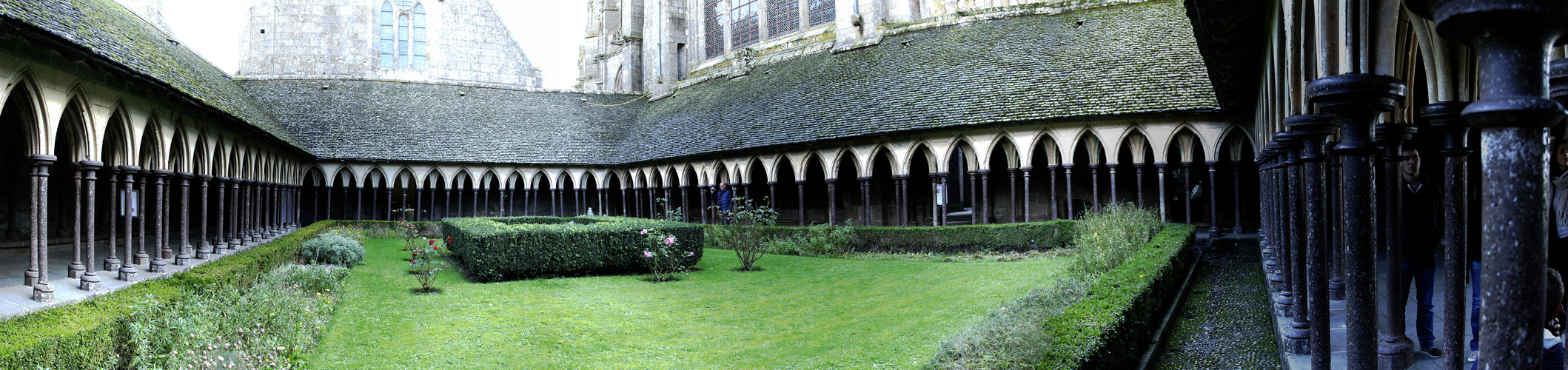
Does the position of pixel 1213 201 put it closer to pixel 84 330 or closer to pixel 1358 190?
pixel 1358 190

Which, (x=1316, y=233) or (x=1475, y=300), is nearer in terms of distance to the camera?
(x=1316, y=233)

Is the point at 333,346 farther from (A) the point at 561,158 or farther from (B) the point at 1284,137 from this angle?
(A) the point at 561,158

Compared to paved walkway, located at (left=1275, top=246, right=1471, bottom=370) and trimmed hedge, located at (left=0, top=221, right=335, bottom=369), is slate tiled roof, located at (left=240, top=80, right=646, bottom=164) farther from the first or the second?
paved walkway, located at (left=1275, top=246, right=1471, bottom=370)

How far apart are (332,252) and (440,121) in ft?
57.7

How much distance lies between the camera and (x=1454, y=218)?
3.53 metres

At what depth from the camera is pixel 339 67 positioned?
3784 centimetres

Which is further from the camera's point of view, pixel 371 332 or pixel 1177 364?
pixel 371 332

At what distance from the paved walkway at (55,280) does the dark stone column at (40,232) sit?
0.34 feet

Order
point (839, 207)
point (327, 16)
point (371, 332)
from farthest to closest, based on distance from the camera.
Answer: point (327, 16) → point (839, 207) → point (371, 332)

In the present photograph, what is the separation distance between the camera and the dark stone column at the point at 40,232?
304 inches

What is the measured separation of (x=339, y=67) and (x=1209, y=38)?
126 ft

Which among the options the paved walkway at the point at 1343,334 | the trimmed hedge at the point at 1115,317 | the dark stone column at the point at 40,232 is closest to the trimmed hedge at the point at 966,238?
the trimmed hedge at the point at 1115,317

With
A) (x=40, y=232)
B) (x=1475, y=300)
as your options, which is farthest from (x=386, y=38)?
(x=1475, y=300)

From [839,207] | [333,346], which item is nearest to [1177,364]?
[333,346]
